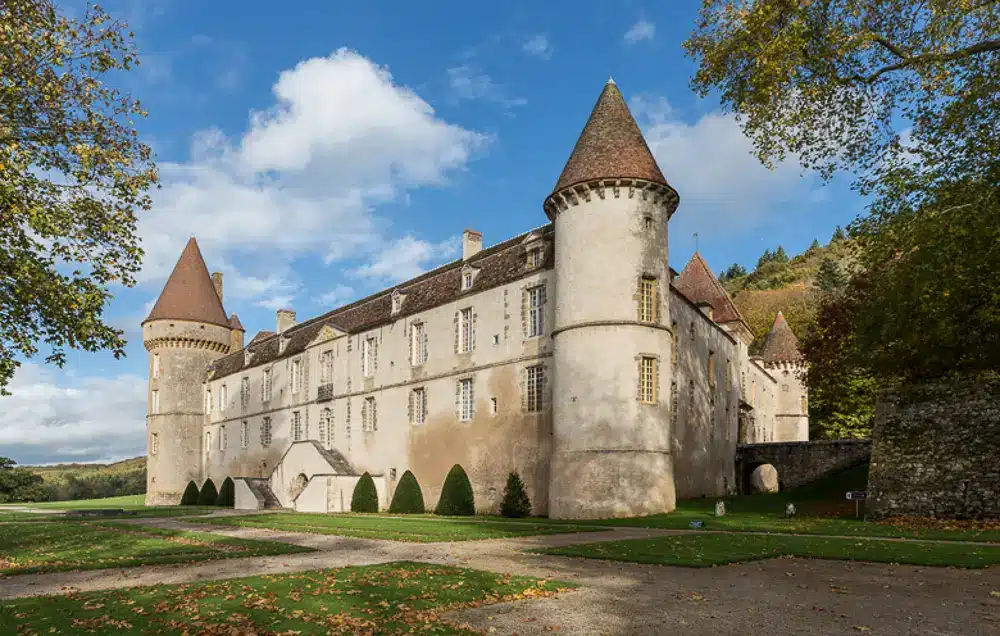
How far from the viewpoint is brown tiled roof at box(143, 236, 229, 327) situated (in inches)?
2024

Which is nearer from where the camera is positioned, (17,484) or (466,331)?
(466,331)

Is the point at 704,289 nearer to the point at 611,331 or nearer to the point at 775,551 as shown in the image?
the point at 611,331

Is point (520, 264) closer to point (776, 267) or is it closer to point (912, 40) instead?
point (912, 40)

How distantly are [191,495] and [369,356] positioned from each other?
18.3 m

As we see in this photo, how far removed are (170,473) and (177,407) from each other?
174 inches

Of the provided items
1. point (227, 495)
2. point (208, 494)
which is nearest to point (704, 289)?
point (227, 495)

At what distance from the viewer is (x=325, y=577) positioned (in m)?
11.0

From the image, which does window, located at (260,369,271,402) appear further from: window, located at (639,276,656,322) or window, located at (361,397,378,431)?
window, located at (639,276,656,322)

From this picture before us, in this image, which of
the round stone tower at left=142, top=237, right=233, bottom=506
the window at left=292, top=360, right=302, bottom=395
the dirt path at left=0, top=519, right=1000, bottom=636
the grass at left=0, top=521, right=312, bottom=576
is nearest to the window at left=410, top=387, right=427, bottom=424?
the window at left=292, top=360, right=302, bottom=395

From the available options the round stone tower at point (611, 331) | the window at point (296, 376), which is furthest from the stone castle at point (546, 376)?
the window at point (296, 376)

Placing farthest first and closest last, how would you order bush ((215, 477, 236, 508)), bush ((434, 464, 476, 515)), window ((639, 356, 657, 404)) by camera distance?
1. bush ((215, 477, 236, 508))
2. bush ((434, 464, 476, 515))
3. window ((639, 356, 657, 404))

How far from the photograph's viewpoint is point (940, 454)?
19266mm

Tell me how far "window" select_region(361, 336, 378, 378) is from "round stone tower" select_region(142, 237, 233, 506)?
1917 cm

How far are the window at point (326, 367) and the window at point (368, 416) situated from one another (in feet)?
12.4
